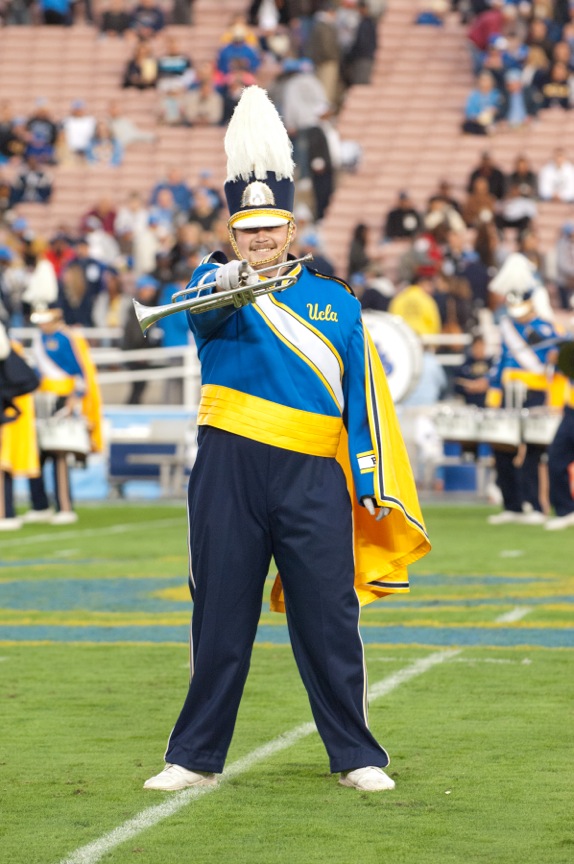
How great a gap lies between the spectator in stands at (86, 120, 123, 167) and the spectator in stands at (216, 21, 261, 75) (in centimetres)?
188

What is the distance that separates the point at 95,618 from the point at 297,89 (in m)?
17.2

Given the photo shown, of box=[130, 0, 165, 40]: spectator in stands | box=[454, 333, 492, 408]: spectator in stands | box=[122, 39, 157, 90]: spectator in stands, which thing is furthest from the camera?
box=[130, 0, 165, 40]: spectator in stands

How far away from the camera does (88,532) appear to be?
17219 mm

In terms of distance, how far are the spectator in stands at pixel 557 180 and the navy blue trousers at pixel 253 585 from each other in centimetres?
1928

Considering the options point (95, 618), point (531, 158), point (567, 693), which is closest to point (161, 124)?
point (531, 158)

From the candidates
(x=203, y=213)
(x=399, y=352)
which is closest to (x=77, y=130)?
(x=203, y=213)

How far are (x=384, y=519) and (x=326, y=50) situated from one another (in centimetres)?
2270

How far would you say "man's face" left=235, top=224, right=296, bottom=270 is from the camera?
609cm

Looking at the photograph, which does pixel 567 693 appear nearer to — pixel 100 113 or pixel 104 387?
pixel 104 387

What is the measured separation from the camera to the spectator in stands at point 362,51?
28.2m

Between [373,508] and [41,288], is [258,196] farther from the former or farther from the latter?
[41,288]

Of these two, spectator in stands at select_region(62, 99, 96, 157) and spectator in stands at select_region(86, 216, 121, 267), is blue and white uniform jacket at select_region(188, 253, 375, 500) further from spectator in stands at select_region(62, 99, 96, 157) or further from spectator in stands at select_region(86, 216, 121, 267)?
spectator in stands at select_region(62, 99, 96, 157)

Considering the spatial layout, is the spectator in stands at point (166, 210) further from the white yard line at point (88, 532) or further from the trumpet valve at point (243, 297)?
the trumpet valve at point (243, 297)

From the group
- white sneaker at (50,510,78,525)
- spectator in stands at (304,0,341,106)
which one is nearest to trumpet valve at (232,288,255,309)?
white sneaker at (50,510,78,525)
